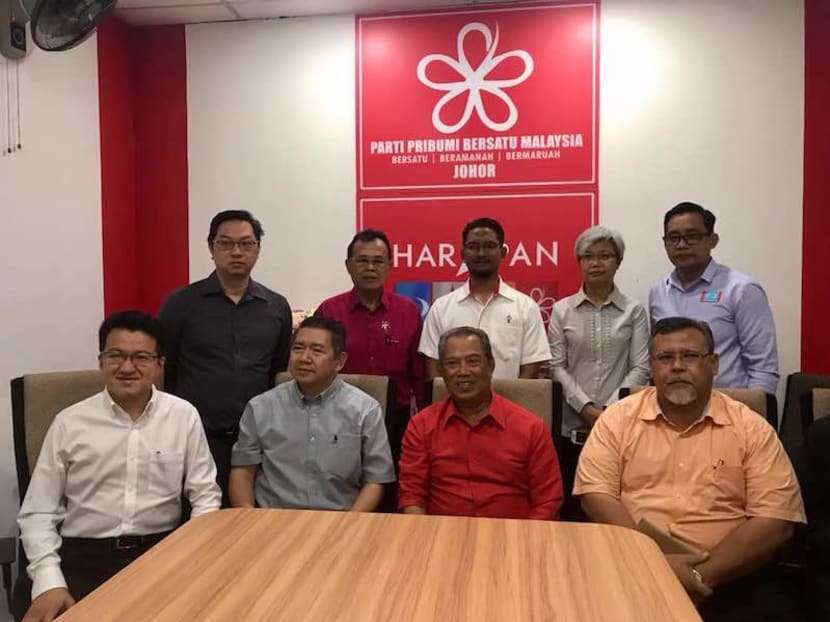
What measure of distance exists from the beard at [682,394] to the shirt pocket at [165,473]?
61.5 inches

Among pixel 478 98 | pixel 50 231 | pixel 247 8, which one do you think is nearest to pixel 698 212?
pixel 478 98

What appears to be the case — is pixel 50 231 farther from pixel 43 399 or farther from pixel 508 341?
pixel 508 341

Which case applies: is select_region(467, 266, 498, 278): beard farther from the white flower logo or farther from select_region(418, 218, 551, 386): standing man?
the white flower logo

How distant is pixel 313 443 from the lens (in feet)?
7.57

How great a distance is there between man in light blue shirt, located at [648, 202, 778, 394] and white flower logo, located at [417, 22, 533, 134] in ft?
3.87

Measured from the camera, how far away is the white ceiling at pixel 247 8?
3492 millimetres

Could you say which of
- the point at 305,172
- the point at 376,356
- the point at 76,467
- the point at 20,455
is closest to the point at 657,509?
the point at 376,356

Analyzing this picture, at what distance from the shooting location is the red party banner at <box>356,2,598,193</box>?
347 cm

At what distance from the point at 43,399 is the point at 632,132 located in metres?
2.98

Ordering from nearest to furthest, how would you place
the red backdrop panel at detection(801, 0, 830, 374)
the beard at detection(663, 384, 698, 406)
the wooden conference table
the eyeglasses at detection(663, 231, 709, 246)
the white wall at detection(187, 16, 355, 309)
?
the wooden conference table
the beard at detection(663, 384, 698, 406)
the eyeglasses at detection(663, 231, 709, 246)
the red backdrop panel at detection(801, 0, 830, 374)
the white wall at detection(187, 16, 355, 309)

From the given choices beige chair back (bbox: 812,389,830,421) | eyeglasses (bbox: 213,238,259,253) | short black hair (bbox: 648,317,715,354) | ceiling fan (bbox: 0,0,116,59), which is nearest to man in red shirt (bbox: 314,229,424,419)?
eyeglasses (bbox: 213,238,259,253)

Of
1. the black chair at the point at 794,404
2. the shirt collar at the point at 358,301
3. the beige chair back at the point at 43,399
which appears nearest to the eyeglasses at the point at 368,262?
the shirt collar at the point at 358,301

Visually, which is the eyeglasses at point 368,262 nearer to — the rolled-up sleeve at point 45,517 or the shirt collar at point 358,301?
the shirt collar at point 358,301

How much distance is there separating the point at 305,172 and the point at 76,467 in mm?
2192
